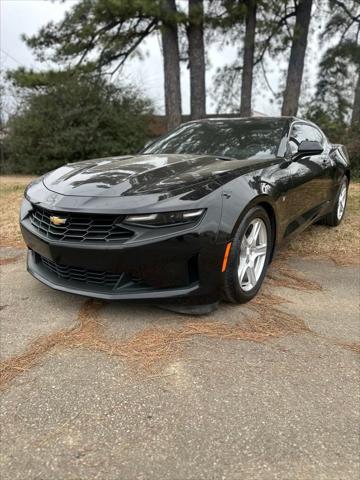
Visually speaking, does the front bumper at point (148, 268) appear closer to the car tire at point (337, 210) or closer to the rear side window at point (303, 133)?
the rear side window at point (303, 133)

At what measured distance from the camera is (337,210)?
16.5ft

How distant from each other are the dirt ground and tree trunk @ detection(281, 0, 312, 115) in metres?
10.6

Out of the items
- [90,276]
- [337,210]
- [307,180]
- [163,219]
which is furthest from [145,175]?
[337,210]

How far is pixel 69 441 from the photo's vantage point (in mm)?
1664

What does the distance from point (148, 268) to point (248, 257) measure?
2.66ft

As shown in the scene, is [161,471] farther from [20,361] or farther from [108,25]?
[108,25]

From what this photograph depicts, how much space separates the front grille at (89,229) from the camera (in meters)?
2.37

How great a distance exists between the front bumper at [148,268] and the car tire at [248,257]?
11 centimetres

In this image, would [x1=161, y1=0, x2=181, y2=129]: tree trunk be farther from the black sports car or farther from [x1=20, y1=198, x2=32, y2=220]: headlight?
[x1=20, y1=198, x2=32, y2=220]: headlight

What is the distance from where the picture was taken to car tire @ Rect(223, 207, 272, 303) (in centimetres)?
254

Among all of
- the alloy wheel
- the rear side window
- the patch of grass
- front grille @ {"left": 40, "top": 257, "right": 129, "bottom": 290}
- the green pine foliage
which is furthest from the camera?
the green pine foliage

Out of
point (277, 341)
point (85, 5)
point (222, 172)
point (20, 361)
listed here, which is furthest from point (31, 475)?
point (85, 5)

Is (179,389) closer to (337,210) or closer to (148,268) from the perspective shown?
(148,268)

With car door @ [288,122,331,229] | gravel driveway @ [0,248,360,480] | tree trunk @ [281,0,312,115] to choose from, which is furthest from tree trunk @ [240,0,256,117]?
gravel driveway @ [0,248,360,480]
